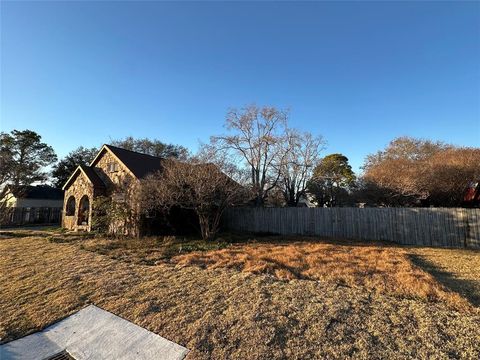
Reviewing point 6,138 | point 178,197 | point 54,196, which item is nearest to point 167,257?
point 178,197

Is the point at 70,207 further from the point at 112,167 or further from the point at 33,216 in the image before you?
the point at 33,216

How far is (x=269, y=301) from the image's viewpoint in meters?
4.73

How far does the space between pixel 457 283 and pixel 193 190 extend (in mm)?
10144

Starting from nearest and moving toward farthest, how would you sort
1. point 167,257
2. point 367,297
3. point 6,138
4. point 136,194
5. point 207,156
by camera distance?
point 367,297 < point 167,257 < point 136,194 < point 207,156 < point 6,138

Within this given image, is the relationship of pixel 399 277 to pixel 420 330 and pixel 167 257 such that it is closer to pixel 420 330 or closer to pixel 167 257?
pixel 420 330

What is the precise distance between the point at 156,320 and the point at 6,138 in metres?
39.3

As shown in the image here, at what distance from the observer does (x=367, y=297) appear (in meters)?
4.92

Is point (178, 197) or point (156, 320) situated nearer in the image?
point (156, 320)

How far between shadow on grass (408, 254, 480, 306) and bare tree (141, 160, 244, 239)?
8.45 meters

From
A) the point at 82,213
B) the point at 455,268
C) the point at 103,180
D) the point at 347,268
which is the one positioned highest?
the point at 103,180

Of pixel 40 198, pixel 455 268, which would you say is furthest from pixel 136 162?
pixel 40 198

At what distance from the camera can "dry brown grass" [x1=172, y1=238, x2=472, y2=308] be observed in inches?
209

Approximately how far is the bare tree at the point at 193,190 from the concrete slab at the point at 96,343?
27.2ft

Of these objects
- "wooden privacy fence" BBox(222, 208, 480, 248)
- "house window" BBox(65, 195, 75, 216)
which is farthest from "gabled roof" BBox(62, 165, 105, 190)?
"wooden privacy fence" BBox(222, 208, 480, 248)
